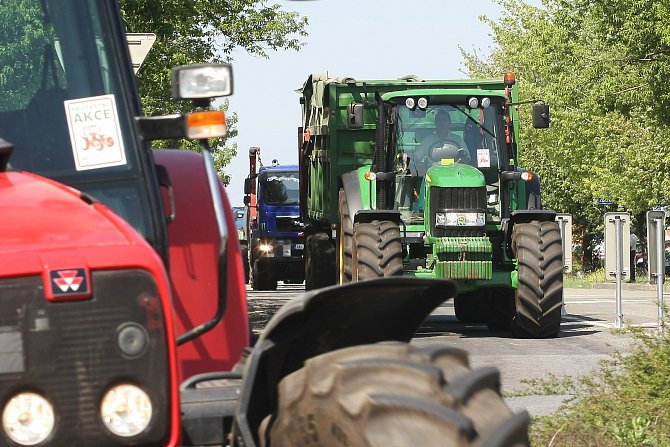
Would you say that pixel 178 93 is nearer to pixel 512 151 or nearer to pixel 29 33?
pixel 29 33

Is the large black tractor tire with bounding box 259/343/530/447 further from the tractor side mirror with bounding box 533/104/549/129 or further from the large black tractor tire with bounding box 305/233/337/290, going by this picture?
the large black tractor tire with bounding box 305/233/337/290

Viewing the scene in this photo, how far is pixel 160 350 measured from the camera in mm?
3760

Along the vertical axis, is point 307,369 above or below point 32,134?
below

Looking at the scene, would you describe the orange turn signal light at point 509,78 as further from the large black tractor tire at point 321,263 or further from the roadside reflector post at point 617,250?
the large black tractor tire at point 321,263

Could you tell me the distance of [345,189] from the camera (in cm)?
1927

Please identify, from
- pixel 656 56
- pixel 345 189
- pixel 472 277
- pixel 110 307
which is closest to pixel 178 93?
pixel 110 307

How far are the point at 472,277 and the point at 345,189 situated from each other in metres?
2.41

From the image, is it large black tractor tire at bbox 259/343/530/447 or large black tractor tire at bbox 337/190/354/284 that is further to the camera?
large black tractor tire at bbox 337/190/354/284

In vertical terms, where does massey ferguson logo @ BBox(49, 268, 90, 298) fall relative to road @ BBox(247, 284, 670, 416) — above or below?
above

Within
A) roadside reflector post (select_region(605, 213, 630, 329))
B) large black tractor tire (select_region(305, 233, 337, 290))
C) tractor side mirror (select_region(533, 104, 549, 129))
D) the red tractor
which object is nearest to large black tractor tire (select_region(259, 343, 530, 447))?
the red tractor

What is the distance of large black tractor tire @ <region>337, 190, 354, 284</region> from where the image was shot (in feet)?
59.3

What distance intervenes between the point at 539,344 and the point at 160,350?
13.6 meters

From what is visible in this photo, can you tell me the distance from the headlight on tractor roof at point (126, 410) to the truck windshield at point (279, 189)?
32311mm

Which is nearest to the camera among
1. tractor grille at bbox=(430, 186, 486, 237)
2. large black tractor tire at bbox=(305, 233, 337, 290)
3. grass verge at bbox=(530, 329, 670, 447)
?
grass verge at bbox=(530, 329, 670, 447)
